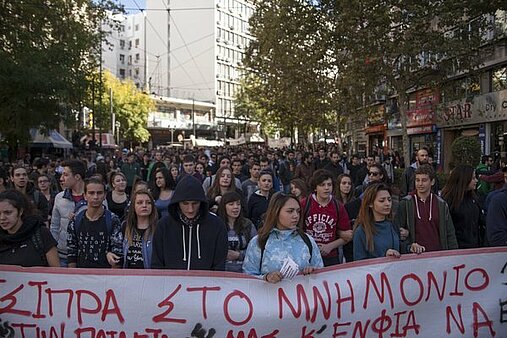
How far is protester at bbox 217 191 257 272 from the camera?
17.5ft

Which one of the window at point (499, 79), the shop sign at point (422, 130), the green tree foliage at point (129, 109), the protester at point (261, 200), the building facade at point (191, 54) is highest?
the building facade at point (191, 54)

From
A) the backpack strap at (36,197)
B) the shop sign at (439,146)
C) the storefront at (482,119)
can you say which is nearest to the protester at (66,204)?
the backpack strap at (36,197)

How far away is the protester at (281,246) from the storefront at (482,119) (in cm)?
2017

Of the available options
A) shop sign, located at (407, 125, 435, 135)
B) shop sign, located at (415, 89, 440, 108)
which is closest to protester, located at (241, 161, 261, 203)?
shop sign, located at (415, 89, 440, 108)

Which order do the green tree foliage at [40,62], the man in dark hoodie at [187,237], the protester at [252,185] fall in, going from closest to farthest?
1. the man in dark hoodie at [187,237]
2. the protester at [252,185]
3. the green tree foliage at [40,62]

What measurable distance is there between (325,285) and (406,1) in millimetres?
15277

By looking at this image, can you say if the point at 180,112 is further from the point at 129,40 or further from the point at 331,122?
the point at 331,122

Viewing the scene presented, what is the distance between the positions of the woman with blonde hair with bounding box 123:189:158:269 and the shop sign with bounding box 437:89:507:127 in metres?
22.2

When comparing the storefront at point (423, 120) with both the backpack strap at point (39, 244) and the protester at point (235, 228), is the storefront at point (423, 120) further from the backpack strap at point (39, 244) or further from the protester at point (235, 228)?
the backpack strap at point (39, 244)

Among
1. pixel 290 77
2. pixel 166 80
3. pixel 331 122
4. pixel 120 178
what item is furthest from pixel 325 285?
pixel 166 80

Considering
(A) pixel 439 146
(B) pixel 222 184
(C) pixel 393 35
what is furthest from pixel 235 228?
(A) pixel 439 146

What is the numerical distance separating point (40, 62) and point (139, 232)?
1517cm

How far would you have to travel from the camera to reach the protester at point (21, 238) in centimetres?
423

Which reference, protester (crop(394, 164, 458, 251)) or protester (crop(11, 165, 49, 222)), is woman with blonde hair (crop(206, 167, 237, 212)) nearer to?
protester (crop(11, 165, 49, 222))
